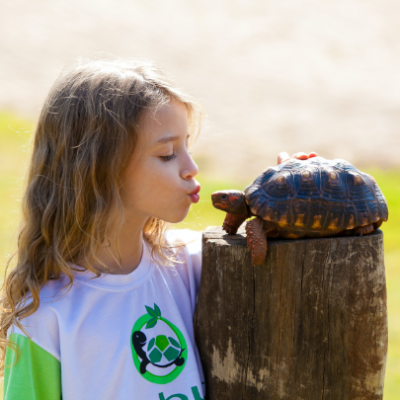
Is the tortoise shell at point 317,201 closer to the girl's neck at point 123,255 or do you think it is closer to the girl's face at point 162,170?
the girl's face at point 162,170

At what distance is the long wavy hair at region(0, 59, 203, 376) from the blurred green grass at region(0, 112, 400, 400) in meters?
1.81

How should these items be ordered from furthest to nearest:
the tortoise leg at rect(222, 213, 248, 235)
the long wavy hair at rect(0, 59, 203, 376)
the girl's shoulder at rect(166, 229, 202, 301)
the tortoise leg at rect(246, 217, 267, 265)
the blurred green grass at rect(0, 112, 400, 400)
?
the blurred green grass at rect(0, 112, 400, 400) → the girl's shoulder at rect(166, 229, 202, 301) → the tortoise leg at rect(222, 213, 248, 235) → the long wavy hair at rect(0, 59, 203, 376) → the tortoise leg at rect(246, 217, 267, 265)

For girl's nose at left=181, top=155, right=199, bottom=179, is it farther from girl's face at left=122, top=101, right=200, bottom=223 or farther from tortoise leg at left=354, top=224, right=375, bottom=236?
tortoise leg at left=354, top=224, right=375, bottom=236

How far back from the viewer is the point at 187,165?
198 centimetres

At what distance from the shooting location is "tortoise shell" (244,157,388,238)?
1.78 meters

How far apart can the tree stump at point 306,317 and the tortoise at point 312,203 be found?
0.05 meters

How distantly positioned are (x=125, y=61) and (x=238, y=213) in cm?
87

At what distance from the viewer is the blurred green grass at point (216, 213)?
4660 mm

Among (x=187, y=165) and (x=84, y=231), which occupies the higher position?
(x=187, y=165)

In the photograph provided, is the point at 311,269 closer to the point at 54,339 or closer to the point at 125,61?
the point at 54,339

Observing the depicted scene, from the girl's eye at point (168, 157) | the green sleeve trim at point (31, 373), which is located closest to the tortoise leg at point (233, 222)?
the girl's eye at point (168, 157)

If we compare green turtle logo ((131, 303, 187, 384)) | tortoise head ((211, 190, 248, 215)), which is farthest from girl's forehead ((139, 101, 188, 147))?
green turtle logo ((131, 303, 187, 384))

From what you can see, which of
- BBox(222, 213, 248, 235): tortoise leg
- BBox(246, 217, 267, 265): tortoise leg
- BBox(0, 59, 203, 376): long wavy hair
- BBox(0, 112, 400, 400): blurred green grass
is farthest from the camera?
BBox(0, 112, 400, 400): blurred green grass

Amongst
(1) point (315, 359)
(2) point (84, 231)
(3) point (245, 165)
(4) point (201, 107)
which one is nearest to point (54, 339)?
(2) point (84, 231)
